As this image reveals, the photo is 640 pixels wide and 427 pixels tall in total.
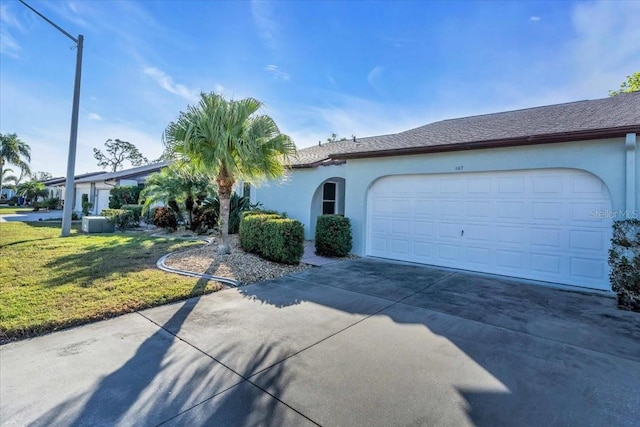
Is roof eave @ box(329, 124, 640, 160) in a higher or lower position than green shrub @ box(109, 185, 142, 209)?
higher

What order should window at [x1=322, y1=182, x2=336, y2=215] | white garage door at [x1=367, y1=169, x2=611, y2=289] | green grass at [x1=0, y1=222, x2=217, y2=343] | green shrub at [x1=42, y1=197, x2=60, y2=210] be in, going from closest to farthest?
green grass at [x1=0, y1=222, x2=217, y2=343] < white garage door at [x1=367, y1=169, x2=611, y2=289] < window at [x1=322, y1=182, x2=336, y2=215] < green shrub at [x1=42, y1=197, x2=60, y2=210]

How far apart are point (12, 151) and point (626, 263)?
56186mm

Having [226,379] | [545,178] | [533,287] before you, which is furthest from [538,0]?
[226,379]

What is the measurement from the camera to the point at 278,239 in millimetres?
7902

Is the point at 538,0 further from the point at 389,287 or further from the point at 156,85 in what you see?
the point at 156,85

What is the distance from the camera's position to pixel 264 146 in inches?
320

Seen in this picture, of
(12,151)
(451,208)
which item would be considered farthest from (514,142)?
(12,151)

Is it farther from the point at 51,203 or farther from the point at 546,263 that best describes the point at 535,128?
the point at 51,203

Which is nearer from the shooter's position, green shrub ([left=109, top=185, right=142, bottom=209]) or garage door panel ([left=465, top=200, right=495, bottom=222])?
garage door panel ([left=465, top=200, right=495, bottom=222])

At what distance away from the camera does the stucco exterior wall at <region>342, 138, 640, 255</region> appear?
20.3 feet

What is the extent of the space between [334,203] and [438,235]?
6.04 metres

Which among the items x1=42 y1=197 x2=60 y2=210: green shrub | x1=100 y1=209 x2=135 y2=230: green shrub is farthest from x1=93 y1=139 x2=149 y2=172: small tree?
x1=100 y1=209 x2=135 y2=230: green shrub

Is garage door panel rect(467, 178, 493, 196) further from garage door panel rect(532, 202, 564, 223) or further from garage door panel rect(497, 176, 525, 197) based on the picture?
garage door panel rect(532, 202, 564, 223)

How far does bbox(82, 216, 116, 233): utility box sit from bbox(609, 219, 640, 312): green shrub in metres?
17.3
